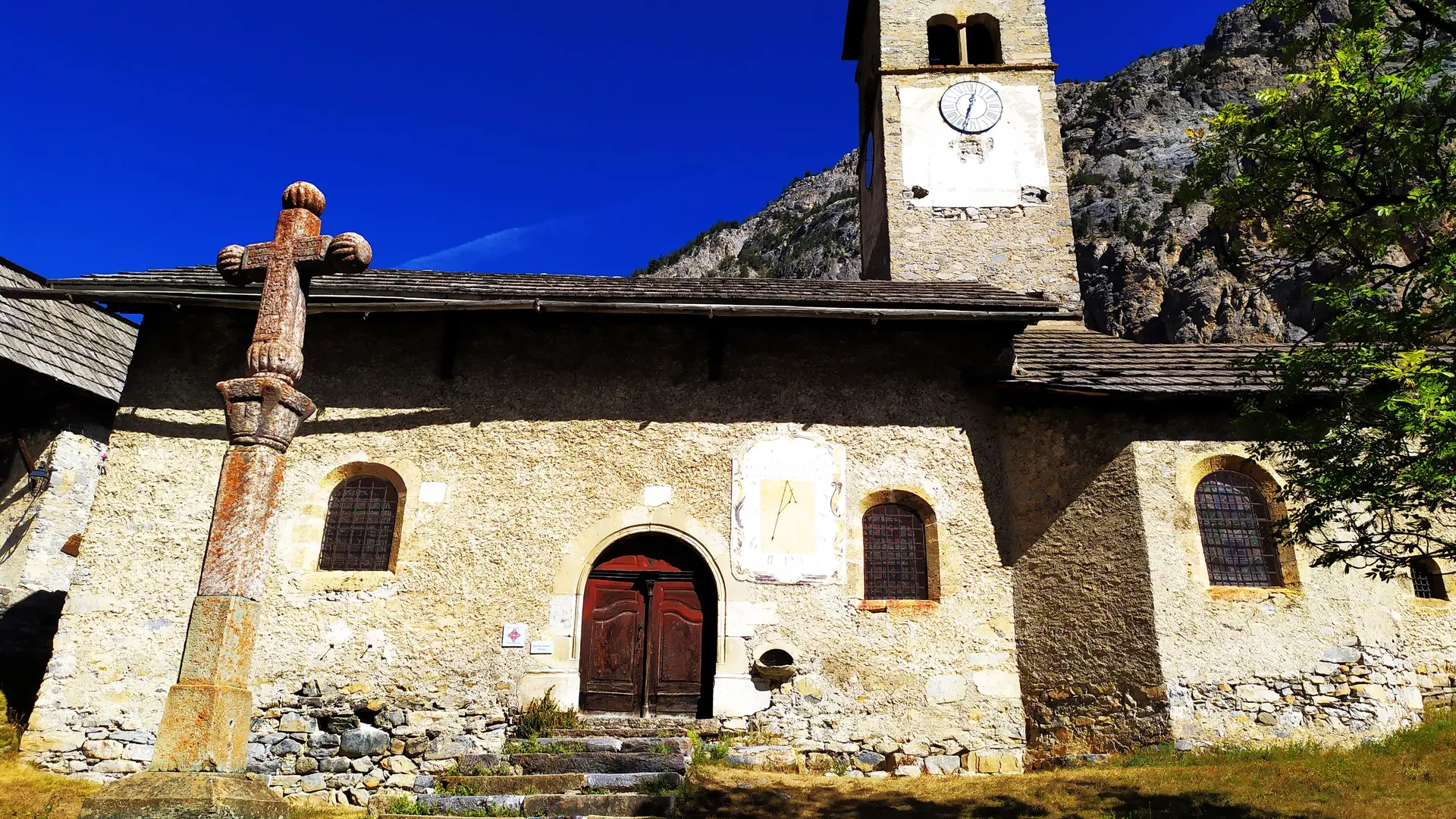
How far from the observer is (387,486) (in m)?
10.1

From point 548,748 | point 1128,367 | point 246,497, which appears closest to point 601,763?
point 548,748

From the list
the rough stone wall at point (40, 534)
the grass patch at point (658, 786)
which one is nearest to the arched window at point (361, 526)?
the grass patch at point (658, 786)

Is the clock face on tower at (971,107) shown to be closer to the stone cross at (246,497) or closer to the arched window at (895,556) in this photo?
the arched window at (895,556)

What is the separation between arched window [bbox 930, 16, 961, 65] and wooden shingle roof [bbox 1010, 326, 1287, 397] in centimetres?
640

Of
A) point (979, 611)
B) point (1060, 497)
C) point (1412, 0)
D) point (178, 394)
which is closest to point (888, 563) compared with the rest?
point (979, 611)

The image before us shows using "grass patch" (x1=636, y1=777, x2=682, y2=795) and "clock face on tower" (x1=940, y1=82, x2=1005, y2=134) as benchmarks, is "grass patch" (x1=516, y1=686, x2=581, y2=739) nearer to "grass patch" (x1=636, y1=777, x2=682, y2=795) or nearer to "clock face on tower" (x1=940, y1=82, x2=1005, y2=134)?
"grass patch" (x1=636, y1=777, x2=682, y2=795)

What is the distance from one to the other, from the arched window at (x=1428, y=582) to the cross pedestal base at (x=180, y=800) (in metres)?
10.7

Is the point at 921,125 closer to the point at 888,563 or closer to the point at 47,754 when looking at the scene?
the point at 888,563

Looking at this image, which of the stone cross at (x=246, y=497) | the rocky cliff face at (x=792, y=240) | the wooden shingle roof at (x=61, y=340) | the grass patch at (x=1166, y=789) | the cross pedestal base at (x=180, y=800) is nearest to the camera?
the cross pedestal base at (x=180, y=800)

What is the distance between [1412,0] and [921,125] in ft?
30.0

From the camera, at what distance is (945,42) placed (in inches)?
661

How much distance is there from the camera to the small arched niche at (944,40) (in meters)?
16.0

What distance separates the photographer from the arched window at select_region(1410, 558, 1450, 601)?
31.7ft

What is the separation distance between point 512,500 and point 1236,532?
758 centimetres
